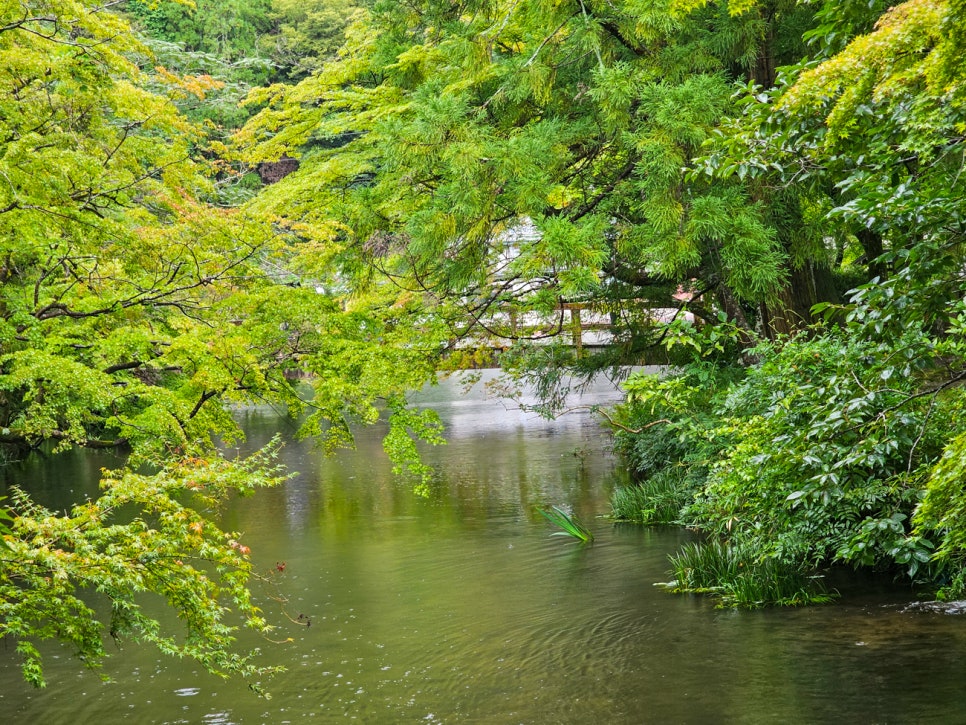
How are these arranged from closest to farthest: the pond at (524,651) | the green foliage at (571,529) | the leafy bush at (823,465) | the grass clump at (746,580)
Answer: the leafy bush at (823,465), the pond at (524,651), the grass clump at (746,580), the green foliage at (571,529)

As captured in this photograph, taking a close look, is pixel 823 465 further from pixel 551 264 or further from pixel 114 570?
pixel 551 264

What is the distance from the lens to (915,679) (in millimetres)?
5652

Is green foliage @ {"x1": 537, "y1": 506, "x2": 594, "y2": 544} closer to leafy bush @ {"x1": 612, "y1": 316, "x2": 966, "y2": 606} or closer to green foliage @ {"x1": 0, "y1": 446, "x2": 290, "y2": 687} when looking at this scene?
leafy bush @ {"x1": 612, "y1": 316, "x2": 966, "y2": 606}

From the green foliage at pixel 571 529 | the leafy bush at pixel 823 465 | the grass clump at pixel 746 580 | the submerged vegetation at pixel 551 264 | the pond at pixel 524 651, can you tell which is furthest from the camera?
the green foliage at pixel 571 529

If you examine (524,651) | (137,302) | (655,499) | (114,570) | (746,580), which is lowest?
(524,651)

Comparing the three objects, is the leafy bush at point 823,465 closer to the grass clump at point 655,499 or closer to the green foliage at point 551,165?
the grass clump at point 655,499

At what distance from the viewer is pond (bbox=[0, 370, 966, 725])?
5770 mm

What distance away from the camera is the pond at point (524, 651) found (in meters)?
5.77

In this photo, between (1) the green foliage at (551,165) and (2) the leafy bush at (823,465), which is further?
(1) the green foliage at (551,165)

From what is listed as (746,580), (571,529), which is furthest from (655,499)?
(746,580)

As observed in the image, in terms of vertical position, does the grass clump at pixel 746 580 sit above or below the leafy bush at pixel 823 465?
below

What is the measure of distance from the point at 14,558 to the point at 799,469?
400 cm

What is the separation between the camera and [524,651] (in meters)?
7.00

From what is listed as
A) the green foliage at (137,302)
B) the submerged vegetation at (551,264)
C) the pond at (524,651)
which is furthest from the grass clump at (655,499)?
the green foliage at (137,302)
